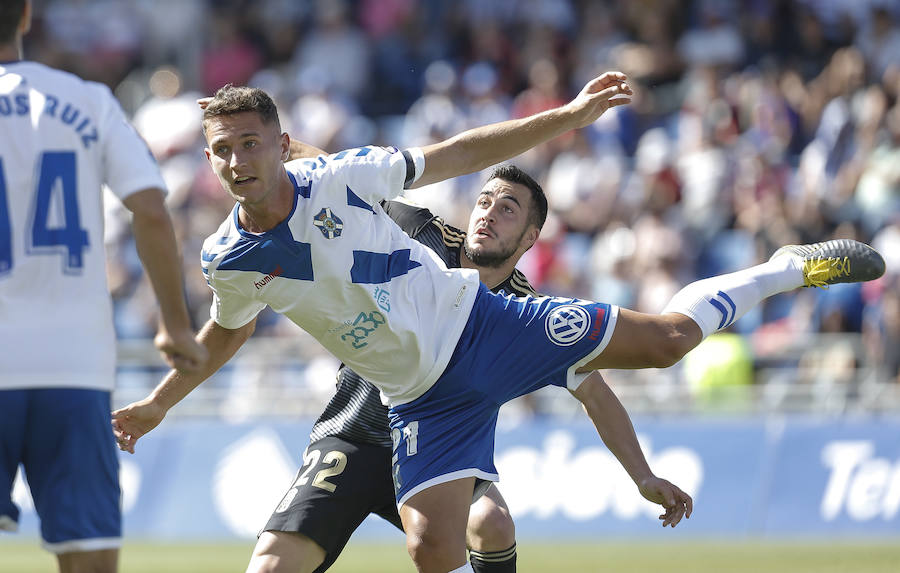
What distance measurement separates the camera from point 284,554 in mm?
6582

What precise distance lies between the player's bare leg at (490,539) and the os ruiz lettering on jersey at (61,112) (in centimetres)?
299

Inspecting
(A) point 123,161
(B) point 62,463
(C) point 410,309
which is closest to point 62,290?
(A) point 123,161

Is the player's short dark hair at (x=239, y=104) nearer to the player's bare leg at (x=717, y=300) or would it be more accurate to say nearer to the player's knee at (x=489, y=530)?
the player's bare leg at (x=717, y=300)

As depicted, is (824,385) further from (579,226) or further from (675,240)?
(579,226)

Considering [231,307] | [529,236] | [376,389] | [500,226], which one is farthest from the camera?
[529,236]

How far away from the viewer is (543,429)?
14594mm

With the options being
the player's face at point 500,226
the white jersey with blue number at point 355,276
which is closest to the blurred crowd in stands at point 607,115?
the player's face at point 500,226

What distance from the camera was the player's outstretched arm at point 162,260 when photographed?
5191 millimetres

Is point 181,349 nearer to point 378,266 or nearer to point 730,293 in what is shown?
point 378,266

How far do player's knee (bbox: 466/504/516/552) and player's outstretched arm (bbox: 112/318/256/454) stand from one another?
154cm

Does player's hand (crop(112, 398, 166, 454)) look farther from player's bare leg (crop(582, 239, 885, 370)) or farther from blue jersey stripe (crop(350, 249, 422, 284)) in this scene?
player's bare leg (crop(582, 239, 885, 370))

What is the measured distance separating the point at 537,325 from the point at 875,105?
10.6 m

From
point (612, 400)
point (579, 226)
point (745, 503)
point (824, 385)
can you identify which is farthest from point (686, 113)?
point (612, 400)

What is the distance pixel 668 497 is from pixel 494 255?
1571 mm
